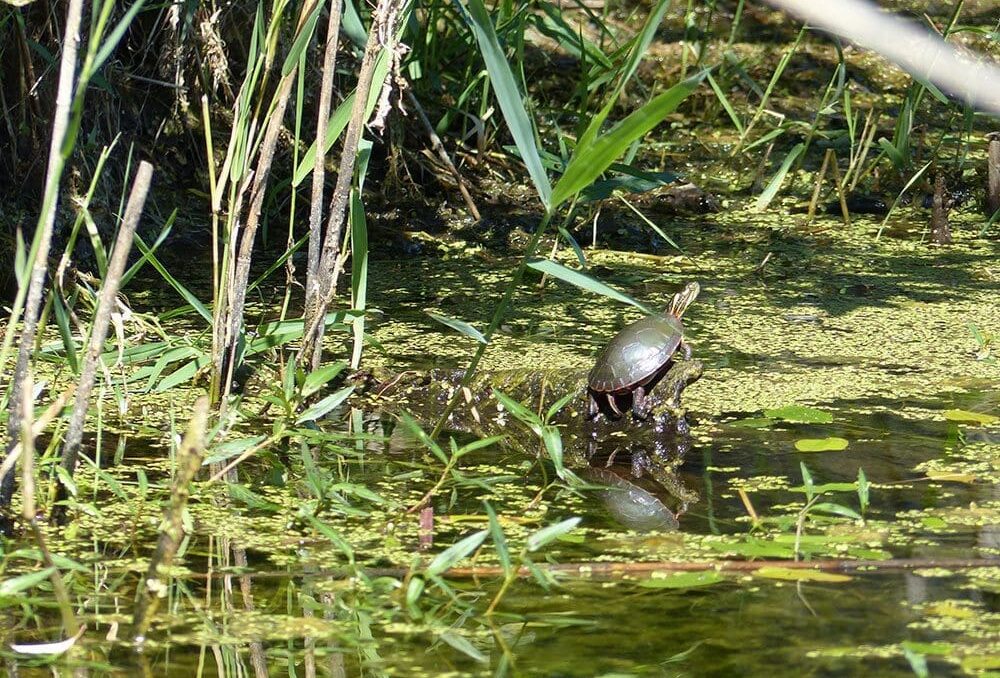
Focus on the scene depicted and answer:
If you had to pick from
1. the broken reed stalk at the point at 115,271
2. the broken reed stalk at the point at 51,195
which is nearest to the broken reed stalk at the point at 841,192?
the broken reed stalk at the point at 115,271

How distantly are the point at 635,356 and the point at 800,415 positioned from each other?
36 centimetres

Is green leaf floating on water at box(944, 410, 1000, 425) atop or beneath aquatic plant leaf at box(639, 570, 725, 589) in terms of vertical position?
atop

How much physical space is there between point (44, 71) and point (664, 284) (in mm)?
1780

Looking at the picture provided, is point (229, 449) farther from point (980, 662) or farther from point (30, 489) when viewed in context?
point (980, 662)

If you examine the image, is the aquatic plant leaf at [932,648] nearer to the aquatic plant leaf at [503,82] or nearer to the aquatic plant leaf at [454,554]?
the aquatic plant leaf at [454,554]

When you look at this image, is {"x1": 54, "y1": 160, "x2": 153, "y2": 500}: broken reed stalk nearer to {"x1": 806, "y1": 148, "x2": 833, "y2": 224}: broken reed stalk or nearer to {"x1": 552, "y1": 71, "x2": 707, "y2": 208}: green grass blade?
{"x1": 552, "y1": 71, "x2": 707, "y2": 208}: green grass blade

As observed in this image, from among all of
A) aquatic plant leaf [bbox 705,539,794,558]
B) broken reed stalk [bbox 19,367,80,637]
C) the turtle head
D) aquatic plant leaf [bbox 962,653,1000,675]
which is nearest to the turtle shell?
the turtle head

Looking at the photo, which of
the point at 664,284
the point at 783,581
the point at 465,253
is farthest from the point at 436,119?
the point at 783,581

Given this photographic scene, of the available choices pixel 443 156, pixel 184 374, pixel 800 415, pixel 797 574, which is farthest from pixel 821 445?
pixel 443 156

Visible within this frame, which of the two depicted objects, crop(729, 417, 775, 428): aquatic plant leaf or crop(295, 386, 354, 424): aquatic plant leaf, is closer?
crop(295, 386, 354, 424): aquatic plant leaf

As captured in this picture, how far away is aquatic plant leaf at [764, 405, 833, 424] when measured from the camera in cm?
272

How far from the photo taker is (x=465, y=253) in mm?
4094

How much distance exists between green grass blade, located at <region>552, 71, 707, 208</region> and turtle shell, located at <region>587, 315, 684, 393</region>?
3.16ft

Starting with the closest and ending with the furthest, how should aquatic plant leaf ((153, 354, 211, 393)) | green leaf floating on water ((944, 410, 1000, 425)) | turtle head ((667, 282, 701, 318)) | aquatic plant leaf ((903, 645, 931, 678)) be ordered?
1. aquatic plant leaf ((903, 645, 931, 678))
2. aquatic plant leaf ((153, 354, 211, 393))
3. green leaf floating on water ((944, 410, 1000, 425))
4. turtle head ((667, 282, 701, 318))
